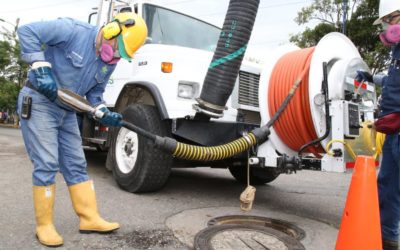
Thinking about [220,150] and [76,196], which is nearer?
[76,196]

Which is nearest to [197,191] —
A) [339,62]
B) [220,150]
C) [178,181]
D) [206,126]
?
[178,181]

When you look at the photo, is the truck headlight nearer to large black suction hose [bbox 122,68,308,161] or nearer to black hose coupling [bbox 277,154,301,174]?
large black suction hose [bbox 122,68,308,161]

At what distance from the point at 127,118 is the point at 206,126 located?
1027 mm

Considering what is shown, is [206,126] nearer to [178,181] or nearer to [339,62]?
[339,62]

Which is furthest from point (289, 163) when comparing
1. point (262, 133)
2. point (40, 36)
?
point (40, 36)

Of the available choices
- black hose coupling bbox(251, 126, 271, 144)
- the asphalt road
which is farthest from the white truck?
the asphalt road

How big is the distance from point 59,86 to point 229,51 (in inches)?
66.5

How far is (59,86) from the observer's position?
331 cm

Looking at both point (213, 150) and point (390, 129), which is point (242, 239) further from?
point (390, 129)

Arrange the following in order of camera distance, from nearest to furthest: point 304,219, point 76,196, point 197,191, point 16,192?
point 76,196 → point 304,219 → point 16,192 → point 197,191

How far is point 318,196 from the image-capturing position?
229 inches

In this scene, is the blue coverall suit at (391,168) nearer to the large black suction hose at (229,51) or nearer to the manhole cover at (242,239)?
the manhole cover at (242,239)

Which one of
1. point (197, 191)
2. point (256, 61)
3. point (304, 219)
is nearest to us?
point (304, 219)

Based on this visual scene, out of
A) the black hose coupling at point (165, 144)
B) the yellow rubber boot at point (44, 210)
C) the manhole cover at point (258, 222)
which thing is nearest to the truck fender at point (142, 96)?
the black hose coupling at point (165, 144)
